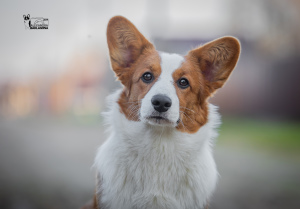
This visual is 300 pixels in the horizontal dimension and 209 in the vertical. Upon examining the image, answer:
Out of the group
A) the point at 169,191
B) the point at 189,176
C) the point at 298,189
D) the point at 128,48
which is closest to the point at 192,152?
the point at 189,176

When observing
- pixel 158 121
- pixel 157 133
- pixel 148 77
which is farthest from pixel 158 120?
pixel 148 77

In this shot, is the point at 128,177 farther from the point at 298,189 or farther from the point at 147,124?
the point at 298,189

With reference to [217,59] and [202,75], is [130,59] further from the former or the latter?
[217,59]

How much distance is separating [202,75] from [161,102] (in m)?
0.73

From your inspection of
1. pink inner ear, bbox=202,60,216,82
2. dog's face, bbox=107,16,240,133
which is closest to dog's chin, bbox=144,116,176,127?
dog's face, bbox=107,16,240,133

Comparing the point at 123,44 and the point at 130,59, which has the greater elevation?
the point at 123,44

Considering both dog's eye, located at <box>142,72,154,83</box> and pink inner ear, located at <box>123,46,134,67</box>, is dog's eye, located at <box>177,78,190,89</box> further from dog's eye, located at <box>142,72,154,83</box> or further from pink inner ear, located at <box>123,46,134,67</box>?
pink inner ear, located at <box>123,46,134,67</box>

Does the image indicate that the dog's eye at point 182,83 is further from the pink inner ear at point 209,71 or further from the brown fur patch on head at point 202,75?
the pink inner ear at point 209,71

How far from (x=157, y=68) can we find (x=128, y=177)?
98cm

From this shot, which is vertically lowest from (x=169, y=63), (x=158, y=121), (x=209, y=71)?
(x=158, y=121)

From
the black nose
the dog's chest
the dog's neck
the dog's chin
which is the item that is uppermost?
the black nose

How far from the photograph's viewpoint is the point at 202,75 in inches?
110

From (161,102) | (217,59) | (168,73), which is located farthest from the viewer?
(217,59)

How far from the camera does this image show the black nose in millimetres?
2256
